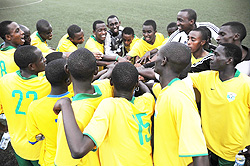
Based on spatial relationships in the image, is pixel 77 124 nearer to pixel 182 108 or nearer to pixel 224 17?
pixel 182 108

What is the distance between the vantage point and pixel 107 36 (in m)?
5.00

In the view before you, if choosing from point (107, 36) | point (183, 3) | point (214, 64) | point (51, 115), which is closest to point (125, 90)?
point (51, 115)

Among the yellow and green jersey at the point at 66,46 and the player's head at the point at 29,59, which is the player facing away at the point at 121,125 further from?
the yellow and green jersey at the point at 66,46

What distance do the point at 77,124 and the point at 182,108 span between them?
829 millimetres

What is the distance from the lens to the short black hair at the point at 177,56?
1949mm

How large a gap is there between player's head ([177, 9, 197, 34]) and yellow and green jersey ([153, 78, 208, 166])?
2656 mm

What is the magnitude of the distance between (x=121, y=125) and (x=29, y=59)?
4.59 ft

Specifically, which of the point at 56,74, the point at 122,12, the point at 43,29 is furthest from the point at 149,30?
the point at 122,12

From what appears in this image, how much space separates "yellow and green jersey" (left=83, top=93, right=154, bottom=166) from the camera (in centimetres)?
172

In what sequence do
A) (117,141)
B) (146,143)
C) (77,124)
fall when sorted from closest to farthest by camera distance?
(77,124) < (117,141) < (146,143)

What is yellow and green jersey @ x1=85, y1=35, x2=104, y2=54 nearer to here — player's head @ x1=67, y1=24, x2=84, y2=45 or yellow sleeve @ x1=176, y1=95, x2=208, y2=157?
player's head @ x1=67, y1=24, x2=84, y2=45

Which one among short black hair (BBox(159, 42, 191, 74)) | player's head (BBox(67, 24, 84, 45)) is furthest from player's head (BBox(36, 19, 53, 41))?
short black hair (BBox(159, 42, 191, 74))

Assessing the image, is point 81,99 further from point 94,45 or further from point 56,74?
point 94,45

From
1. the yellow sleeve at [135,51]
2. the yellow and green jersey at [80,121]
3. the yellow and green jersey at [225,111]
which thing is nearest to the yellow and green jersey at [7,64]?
the yellow and green jersey at [80,121]
